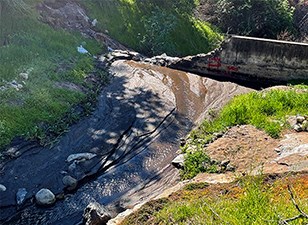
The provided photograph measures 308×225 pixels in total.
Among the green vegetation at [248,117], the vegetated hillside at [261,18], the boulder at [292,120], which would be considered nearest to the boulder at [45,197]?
the green vegetation at [248,117]

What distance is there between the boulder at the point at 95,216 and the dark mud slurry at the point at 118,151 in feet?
1.30

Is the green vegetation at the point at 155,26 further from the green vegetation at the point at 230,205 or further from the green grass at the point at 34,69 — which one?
the green vegetation at the point at 230,205

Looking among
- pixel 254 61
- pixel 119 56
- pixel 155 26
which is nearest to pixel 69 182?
pixel 119 56

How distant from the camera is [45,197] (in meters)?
→ 6.41

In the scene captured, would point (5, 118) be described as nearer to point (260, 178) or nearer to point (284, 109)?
point (260, 178)

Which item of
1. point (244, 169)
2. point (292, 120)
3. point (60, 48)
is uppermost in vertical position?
point (60, 48)

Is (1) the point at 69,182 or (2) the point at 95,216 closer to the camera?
(2) the point at 95,216

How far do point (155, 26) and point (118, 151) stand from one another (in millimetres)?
8718

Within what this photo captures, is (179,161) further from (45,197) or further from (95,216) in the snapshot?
(45,197)

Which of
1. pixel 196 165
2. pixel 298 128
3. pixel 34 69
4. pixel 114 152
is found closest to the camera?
pixel 196 165

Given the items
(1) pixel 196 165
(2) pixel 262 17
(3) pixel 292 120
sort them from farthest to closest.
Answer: (2) pixel 262 17 < (3) pixel 292 120 < (1) pixel 196 165

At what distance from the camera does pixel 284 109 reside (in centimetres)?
902

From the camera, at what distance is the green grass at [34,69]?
8.37 m

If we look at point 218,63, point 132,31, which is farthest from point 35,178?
point 132,31
